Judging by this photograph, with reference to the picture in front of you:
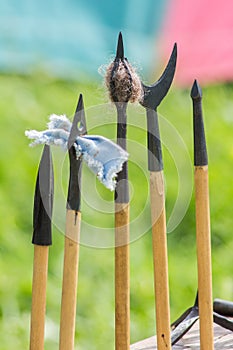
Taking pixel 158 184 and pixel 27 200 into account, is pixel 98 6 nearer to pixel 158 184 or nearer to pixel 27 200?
pixel 27 200

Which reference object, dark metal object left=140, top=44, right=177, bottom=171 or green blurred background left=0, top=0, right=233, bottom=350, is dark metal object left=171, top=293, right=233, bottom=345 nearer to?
green blurred background left=0, top=0, right=233, bottom=350

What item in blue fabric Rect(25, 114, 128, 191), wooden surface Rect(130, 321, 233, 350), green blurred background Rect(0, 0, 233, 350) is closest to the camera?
blue fabric Rect(25, 114, 128, 191)

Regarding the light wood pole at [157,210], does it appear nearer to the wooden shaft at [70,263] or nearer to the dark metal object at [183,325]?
the wooden shaft at [70,263]

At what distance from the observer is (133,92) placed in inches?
54.1

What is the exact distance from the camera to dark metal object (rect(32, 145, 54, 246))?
1398mm

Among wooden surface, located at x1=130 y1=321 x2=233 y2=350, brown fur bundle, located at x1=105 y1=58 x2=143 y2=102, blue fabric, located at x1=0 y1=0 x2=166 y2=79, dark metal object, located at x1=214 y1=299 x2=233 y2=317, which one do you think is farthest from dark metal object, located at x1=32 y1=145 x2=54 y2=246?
blue fabric, located at x1=0 y1=0 x2=166 y2=79

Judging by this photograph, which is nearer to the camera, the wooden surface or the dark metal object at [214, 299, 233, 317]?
the wooden surface

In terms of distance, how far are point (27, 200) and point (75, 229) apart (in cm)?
229

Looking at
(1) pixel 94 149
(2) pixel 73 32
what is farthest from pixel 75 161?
(2) pixel 73 32

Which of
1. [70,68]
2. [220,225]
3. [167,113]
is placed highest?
[70,68]

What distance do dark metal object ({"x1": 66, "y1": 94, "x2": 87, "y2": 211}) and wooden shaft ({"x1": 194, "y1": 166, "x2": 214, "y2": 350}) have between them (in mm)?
223

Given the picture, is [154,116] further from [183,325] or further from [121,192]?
[183,325]

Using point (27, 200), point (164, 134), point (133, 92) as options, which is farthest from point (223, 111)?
point (133, 92)

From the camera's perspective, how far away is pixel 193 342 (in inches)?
72.6
